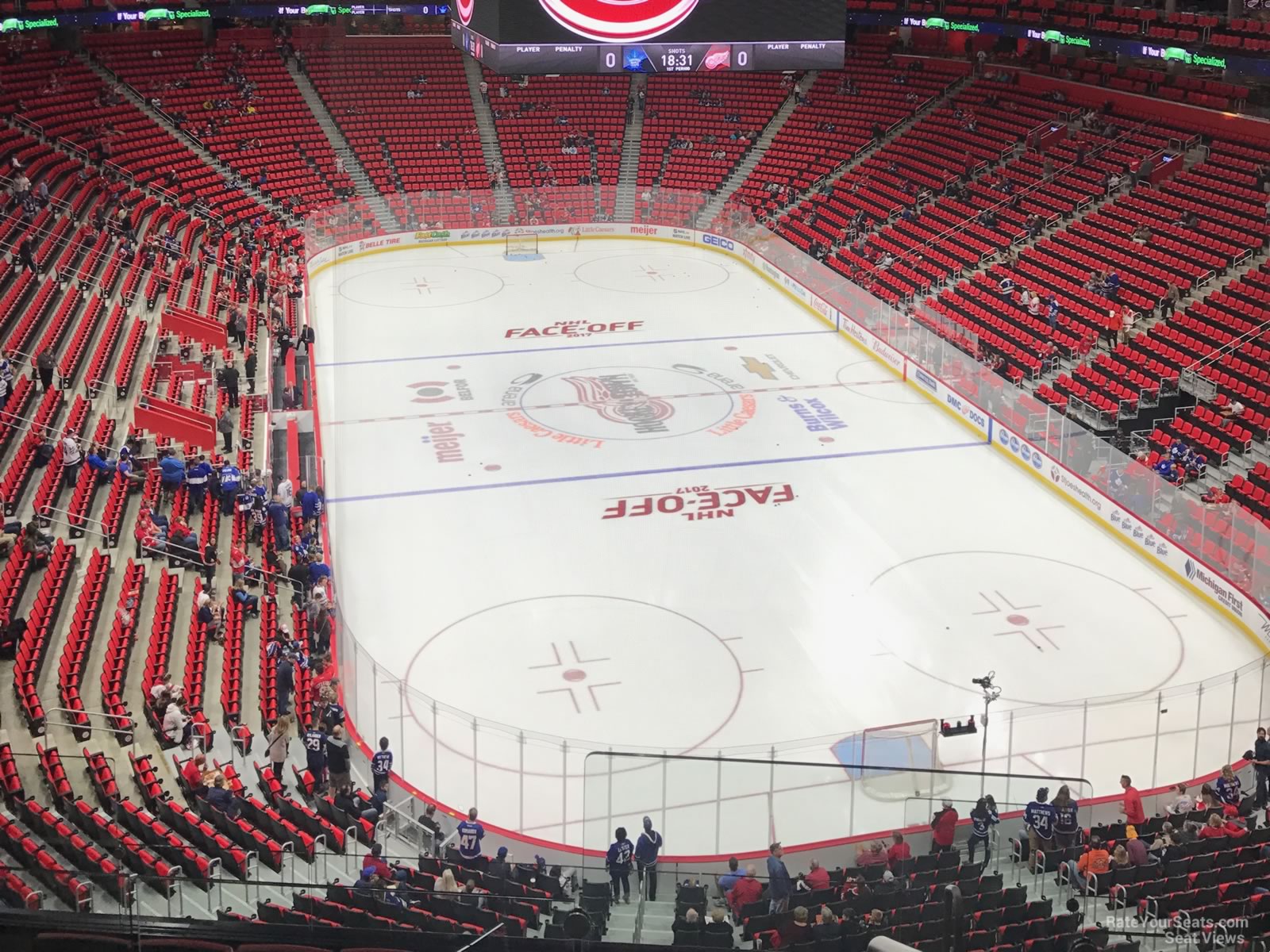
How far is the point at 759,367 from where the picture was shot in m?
28.4

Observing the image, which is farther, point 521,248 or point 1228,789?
point 521,248

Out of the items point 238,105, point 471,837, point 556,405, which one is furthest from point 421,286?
point 471,837

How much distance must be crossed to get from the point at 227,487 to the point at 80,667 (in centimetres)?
515

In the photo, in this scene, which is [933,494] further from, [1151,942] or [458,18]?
[1151,942]

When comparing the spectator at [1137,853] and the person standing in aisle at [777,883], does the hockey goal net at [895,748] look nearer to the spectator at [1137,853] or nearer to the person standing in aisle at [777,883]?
the person standing in aisle at [777,883]

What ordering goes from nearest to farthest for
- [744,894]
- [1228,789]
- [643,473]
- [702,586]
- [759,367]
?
[744,894], [1228,789], [702,586], [643,473], [759,367]

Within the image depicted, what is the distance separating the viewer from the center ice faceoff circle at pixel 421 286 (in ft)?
110

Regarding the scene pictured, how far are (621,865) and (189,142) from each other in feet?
115

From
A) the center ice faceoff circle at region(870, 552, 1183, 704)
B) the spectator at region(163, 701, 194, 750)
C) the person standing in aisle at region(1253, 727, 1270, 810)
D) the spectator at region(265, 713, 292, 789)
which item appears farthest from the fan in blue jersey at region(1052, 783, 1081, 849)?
the spectator at region(163, 701, 194, 750)

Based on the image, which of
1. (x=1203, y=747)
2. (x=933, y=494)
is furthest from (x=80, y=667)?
(x=933, y=494)

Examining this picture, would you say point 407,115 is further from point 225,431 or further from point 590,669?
point 590,669

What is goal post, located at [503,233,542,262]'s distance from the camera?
38.9m

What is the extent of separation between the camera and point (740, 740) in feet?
47.5

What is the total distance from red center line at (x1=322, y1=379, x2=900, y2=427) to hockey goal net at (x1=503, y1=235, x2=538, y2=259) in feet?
46.0
